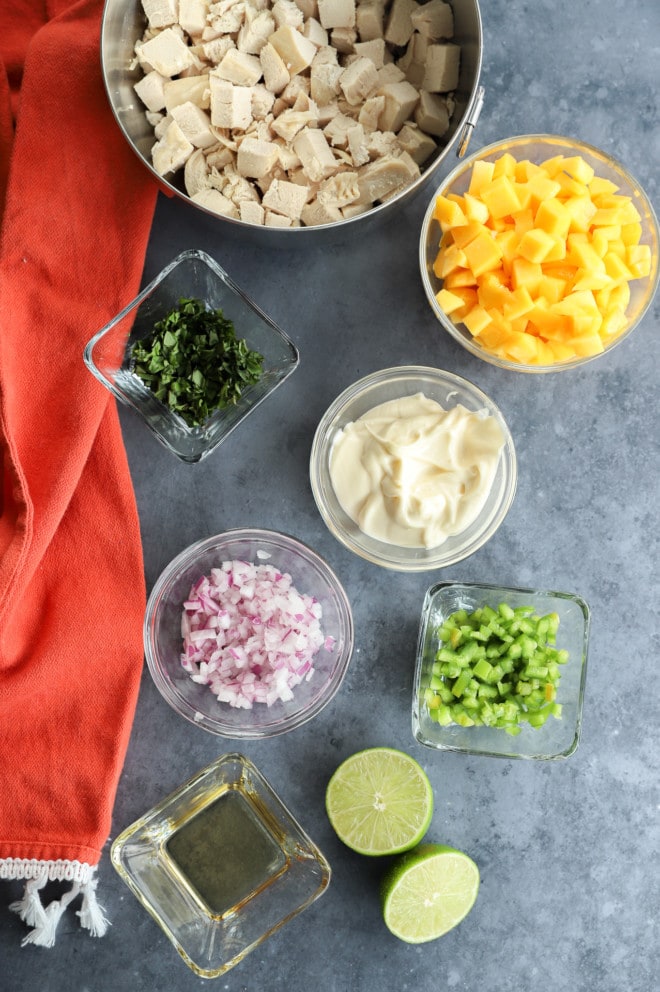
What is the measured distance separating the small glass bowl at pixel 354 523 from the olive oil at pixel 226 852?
2.34 ft

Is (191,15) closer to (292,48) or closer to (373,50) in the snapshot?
(292,48)

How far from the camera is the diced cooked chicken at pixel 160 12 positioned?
5.57ft

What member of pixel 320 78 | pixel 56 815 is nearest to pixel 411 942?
pixel 56 815

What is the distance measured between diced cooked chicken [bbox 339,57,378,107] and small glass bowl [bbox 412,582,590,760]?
43.6 inches

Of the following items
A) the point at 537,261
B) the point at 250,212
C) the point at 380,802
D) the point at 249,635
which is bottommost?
the point at 380,802

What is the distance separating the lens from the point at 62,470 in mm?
1810

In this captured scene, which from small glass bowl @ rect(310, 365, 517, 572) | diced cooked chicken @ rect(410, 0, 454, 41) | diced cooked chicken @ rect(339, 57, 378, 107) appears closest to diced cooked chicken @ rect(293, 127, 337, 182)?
diced cooked chicken @ rect(339, 57, 378, 107)

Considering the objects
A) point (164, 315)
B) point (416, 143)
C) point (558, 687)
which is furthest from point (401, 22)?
point (558, 687)

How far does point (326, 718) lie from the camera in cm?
196

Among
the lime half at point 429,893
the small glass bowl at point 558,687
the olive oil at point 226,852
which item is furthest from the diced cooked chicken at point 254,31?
the lime half at point 429,893

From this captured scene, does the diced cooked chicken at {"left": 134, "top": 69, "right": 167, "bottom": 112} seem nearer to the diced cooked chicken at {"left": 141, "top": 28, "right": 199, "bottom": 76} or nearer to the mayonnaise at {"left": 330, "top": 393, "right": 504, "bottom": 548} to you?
the diced cooked chicken at {"left": 141, "top": 28, "right": 199, "bottom": 76}

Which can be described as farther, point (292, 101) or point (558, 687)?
point (558, 687)

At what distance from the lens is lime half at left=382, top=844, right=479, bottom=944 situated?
6.01ft

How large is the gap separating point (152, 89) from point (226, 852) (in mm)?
1783
